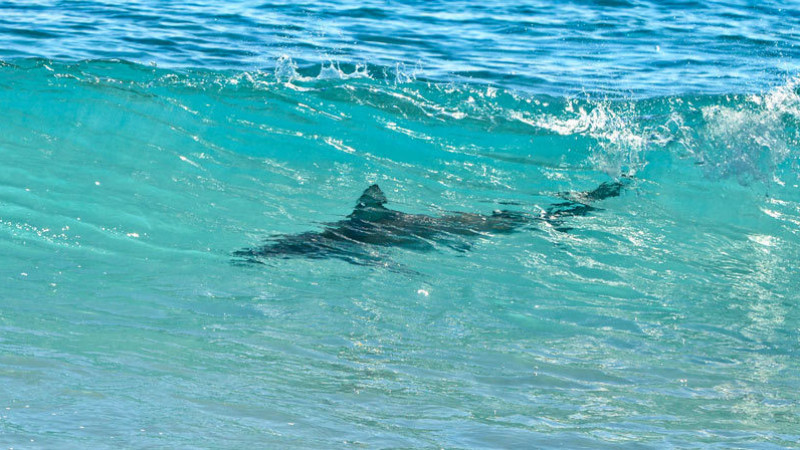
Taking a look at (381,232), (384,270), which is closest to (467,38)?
(381,232)

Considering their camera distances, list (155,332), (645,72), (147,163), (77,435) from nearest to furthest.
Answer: (77,435) → (155,332) → (147,163) → (645,72)

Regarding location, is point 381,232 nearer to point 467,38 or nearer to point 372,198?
point 372,198

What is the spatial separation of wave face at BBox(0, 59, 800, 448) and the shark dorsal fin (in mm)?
387

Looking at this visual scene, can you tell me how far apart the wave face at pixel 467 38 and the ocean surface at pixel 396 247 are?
95 mm

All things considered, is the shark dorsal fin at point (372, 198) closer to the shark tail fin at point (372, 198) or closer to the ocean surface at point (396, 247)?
the shark tail fin at point (372, 198)

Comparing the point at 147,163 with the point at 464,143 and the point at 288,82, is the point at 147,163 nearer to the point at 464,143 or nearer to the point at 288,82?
the point at 288,82

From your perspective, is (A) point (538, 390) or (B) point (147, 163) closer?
(A) point (538, 390)

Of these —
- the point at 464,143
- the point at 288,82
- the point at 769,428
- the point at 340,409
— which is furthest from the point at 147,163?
the point at 769,428

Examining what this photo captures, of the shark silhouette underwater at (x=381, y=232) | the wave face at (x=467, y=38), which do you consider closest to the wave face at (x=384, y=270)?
the shark silhouette underwater at (x=381, y=232)

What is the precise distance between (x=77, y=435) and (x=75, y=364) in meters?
1.06

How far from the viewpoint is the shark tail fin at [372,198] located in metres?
8.20

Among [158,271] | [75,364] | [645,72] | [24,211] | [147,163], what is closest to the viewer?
[75,364]

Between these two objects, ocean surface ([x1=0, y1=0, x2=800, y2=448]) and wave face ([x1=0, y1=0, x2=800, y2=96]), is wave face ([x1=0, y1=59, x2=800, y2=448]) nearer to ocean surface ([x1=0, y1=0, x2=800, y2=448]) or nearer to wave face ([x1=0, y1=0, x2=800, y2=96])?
ocean surface ([x1=0, y1=0, x2=800, y2=448])

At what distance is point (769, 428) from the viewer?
15.0 feet
